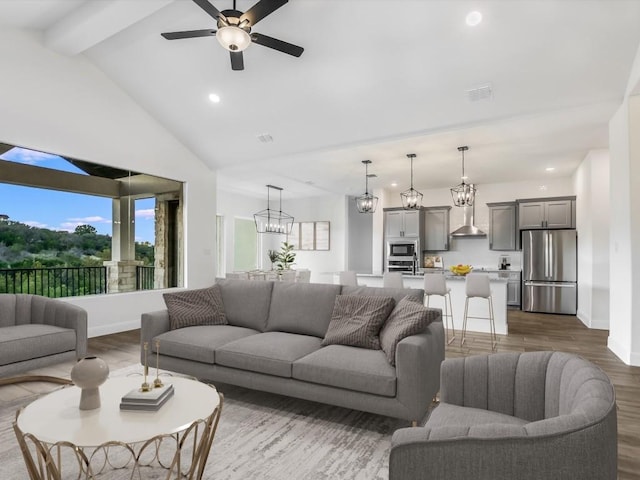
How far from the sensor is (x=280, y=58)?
4391mm

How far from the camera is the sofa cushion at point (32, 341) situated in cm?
303

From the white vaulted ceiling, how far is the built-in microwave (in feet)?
8.64

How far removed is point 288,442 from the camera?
229 cm

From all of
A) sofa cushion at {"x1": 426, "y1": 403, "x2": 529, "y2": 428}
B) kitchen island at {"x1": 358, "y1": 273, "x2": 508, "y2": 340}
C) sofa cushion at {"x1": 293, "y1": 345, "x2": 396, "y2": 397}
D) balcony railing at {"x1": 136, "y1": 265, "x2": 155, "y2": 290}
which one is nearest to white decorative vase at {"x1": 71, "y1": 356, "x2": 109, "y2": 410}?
sofa cushion at {"x1": 293, "y1": 345, "x2": 396, "y2": 397}

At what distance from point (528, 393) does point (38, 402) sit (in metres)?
2.35

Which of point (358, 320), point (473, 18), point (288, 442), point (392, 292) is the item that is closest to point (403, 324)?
point (358, 320)

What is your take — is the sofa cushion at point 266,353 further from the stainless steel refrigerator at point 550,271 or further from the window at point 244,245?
the window at point 244,245

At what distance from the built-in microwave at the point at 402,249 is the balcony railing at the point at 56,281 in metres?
6.01

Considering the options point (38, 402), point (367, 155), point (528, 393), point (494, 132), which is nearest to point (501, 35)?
point (494, 132)

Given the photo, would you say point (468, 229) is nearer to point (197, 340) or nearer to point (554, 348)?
point (554, 348)

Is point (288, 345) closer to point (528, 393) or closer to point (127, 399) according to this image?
point (127, 399)

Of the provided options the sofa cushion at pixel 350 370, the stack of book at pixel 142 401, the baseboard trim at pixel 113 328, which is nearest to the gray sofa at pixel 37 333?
the baseboard trim at pixel 113 328

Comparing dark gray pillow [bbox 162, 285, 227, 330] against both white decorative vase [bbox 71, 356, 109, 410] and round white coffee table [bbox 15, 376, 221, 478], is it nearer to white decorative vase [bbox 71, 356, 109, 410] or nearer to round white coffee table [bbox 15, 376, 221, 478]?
round white coffee table [bbox 15, 376, 221, 478]

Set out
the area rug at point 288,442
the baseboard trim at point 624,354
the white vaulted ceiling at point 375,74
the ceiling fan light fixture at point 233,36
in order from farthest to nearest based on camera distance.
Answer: the baseboard trim at point 624,354 < the white vaulted ceiling at point 375,74 < the ceiling fan light fixture at point 233,36 < the area rug at point 288,442
